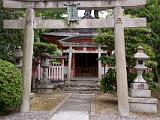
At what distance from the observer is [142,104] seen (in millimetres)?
13422

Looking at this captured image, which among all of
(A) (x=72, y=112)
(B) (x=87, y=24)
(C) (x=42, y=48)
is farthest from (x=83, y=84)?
(B) (x=87, y=24)

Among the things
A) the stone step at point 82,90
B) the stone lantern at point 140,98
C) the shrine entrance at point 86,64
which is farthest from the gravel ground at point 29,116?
the shrine entrance at point 86,64

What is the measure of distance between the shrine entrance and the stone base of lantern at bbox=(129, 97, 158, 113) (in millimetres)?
16280

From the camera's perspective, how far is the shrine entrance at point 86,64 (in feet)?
97.7

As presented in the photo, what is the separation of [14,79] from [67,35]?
60.8 feet

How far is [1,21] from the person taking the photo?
13.8m

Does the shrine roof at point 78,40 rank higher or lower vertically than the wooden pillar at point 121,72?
higher

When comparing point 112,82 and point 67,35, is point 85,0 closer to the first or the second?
point 112,82

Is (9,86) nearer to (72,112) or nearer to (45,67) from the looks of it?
(72,112)

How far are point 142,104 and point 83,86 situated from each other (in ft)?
33.6

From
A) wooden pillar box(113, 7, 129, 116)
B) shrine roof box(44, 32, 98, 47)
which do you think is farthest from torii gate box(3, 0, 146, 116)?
shrine roof box(44, 32, 98, 47)

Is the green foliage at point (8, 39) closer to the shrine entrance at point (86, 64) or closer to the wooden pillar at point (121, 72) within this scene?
the wooden pillar at point (121, 72)

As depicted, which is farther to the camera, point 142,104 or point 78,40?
point 78,40

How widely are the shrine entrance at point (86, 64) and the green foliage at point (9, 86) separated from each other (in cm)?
1809
